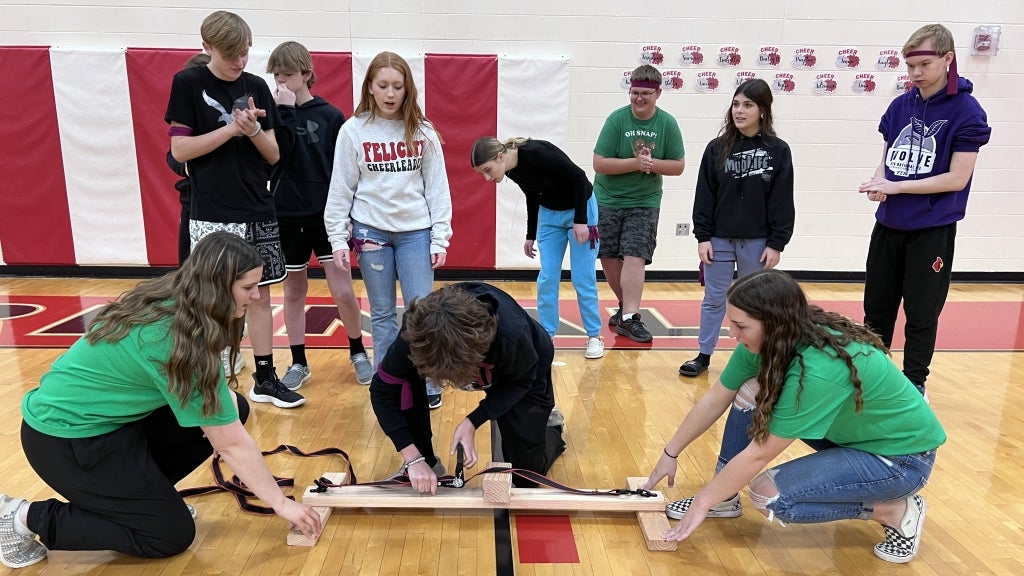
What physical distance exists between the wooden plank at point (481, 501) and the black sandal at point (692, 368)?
1417 millimetres

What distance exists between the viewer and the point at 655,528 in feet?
6.68

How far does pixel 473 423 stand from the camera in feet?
6.67

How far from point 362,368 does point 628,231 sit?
170cm

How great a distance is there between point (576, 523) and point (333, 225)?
1.52 meters

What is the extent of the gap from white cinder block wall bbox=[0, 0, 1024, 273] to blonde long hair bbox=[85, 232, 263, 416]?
155 inches

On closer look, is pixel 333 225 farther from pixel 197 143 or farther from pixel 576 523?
pixel 576 523

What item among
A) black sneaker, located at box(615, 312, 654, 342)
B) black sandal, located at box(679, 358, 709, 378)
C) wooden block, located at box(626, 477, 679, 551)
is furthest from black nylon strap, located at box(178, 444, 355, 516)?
→ black sneaker, located at box(615, 312, 654, 342)

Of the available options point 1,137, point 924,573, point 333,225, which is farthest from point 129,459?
point 1,137

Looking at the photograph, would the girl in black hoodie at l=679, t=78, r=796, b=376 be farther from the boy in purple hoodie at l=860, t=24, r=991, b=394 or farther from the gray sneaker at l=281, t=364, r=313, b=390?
the gray sneaker at l=281, t=364, r=313, b=390

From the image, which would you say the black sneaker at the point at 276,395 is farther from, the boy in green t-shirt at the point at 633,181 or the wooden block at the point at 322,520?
the boy in green t-shirt at the point at 633,181

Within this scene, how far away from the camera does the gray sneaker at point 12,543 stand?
5.98 ft

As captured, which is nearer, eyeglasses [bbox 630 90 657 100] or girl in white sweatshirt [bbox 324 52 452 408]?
girl in white sweatshirt [bbox 324 52 452 408]

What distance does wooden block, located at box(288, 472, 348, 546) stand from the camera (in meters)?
1.99

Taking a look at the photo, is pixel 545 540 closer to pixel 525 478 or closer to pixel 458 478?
pixel 525 478
